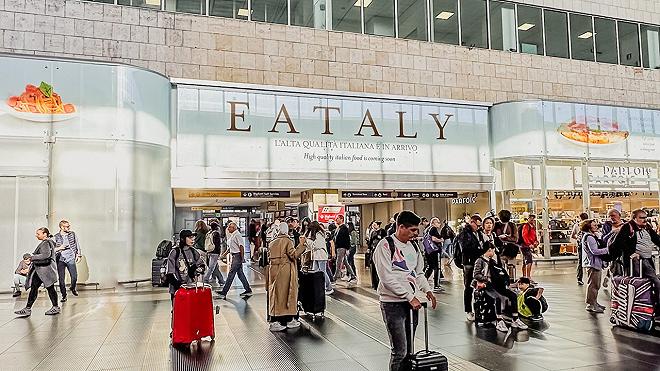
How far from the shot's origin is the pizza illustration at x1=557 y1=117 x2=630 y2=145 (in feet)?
61.0

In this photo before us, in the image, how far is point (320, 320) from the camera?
7965 mm

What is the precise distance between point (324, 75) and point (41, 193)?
8.72 m

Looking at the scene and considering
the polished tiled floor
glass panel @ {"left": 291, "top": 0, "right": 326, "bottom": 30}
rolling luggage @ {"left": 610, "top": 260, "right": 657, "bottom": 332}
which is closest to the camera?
the polished tiled floor

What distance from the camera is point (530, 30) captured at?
19.6 m

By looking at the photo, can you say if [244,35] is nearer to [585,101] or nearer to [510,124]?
[510,124]

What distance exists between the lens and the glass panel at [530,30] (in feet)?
63.8

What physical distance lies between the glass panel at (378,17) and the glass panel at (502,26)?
4032 mm

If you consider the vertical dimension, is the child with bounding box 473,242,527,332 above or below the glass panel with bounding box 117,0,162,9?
below

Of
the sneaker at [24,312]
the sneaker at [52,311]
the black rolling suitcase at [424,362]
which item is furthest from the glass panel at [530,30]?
the sneaker at [24,312]

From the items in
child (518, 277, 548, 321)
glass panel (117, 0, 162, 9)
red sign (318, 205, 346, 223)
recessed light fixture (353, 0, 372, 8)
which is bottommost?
child (518, 277, 548, 321)

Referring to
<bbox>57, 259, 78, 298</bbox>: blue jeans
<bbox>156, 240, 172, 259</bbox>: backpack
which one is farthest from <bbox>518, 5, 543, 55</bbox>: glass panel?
<bbox>57, 259, 78, 298</bbox>: blue jeans

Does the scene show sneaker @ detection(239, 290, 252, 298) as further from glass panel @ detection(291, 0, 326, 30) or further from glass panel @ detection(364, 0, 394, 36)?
glass panel @ detection(364, 0, 394, 36)

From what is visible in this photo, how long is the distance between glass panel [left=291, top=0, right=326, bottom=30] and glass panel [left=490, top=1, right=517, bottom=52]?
6.45m

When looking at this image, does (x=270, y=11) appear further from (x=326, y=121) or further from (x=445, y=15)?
(x=445, y=15)
